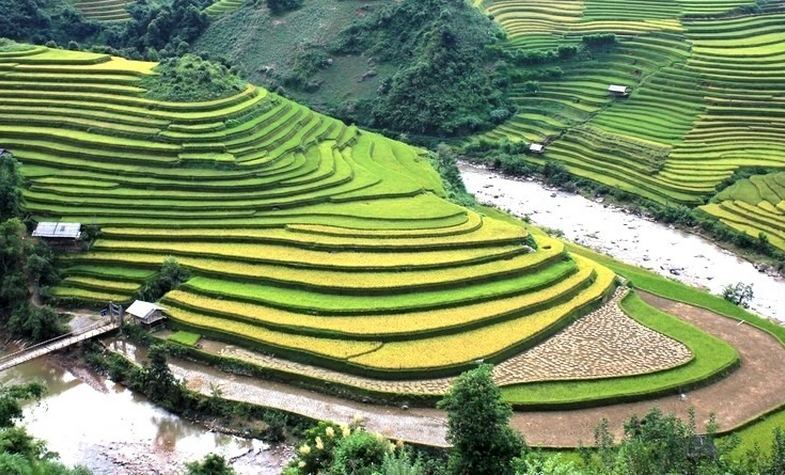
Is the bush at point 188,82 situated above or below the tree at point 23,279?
above

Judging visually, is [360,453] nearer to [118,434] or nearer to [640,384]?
[118,434]

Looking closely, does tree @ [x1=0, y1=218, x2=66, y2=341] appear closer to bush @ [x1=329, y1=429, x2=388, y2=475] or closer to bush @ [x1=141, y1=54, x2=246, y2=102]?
bush @ [x1=141, y1=54, x2=246, y2=102]

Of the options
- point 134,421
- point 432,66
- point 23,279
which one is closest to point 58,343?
point 23,279

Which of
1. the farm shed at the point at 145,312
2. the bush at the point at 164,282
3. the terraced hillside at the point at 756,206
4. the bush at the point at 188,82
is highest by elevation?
the bush at the point at 188,82

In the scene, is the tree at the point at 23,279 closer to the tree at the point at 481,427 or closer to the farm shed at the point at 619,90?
the tree at the point at 481,427

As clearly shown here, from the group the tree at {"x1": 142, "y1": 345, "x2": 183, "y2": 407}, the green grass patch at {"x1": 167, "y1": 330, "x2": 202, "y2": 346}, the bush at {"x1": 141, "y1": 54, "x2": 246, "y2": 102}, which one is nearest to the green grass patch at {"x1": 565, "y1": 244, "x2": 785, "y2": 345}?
the green grass patch at {"x1": 167, "y1": 330, "x2": 202, "y2": 346}

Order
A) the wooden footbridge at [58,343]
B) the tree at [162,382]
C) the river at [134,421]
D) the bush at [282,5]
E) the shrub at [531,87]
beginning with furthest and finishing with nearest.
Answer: the bush at [282,5]
the shrub at [531,87]
the wooden footbridge at [58,343]
the tree at [162,382]
the river at [134,421]

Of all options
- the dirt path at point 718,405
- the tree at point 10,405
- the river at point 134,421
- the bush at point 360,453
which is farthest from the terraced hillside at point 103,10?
the bush at point 360,453
